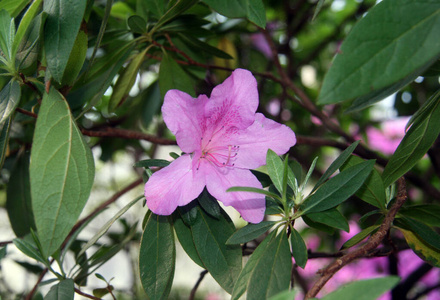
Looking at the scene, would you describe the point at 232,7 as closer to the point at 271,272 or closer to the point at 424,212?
the point at 271,272

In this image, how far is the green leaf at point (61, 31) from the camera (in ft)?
2.07

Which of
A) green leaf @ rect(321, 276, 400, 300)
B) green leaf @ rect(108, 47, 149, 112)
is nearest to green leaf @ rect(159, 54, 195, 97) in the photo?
green leaf @ rect(108, 47, 149, 112)

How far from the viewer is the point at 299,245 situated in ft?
2.15

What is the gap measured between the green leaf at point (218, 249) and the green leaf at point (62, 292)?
0.72 ft

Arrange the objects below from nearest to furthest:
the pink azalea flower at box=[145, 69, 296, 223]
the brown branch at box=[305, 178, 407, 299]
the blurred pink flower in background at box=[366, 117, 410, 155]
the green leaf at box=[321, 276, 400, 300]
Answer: the green leaf at box=[321, 276, 400, 300], the brown branch at box=[305, 178, 407, 299], the pink azalea flower at box=[145, 69, 296, 223], the blurred pink flower in background at box=[366, 117, 410, 155]

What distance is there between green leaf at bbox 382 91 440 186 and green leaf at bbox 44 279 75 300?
54cm

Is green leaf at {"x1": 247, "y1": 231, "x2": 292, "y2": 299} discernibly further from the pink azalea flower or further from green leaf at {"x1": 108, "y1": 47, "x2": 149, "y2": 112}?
green leaf at {"x1": 108, "y1": 47, "x2": 149, "y2": 112}

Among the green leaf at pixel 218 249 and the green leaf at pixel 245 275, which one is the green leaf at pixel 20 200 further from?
the green leaf at pixel 245 275

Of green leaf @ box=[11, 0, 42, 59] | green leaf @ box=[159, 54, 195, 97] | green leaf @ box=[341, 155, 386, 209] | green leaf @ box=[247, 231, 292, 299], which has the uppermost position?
green leaf @ box=[11, 0, 42, 59]

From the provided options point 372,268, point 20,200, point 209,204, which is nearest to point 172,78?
point 209,204

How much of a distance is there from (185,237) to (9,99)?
36 cm

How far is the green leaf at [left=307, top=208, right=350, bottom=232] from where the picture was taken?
65cm

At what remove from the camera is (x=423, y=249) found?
2.42ft

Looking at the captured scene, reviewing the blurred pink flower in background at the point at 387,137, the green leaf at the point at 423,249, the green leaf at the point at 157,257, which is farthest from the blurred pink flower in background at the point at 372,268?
the green leaf at the point at 157,257
